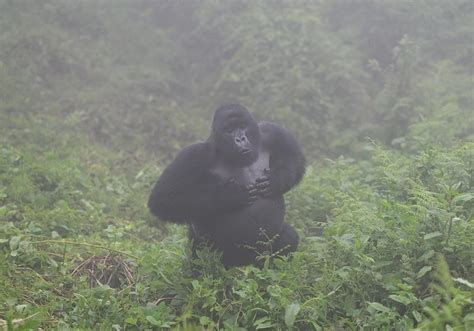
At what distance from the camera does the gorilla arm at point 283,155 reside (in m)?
3.93

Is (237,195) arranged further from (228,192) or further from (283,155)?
(283,155)

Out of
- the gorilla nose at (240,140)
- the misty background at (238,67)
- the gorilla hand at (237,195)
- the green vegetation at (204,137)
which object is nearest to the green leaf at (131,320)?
the green vegetation at (204,137)

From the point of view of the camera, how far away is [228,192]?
12.0ft

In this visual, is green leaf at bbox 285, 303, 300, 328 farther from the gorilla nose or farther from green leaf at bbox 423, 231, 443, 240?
the gorilla nose

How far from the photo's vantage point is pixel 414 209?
3.47 m

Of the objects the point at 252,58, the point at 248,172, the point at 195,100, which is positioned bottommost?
the point at 195,100

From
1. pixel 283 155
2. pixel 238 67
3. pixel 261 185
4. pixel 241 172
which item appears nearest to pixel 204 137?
pixel 238 67

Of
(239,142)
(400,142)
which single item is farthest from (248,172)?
(400,142)

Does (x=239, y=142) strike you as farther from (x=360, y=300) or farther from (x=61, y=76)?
(x=61, y=76)

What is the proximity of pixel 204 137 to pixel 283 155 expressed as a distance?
359 cm

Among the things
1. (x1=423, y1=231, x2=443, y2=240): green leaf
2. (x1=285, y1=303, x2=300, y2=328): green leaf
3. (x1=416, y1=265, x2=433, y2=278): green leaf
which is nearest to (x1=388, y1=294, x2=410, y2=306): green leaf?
(x1=416, y1=265, x2=433, y2=278): green leaf

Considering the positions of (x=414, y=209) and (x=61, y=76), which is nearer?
(x=414, y=209)

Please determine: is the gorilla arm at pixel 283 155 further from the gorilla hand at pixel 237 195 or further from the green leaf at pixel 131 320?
the green leaf at pixel 131 320

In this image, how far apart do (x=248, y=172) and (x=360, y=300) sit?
1.09 meters
